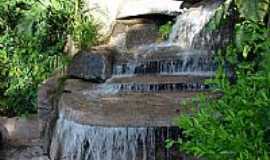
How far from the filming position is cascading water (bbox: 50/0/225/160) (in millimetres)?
4773

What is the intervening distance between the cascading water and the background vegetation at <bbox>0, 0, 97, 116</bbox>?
0.99 meters

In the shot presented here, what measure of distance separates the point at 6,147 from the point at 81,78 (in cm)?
150

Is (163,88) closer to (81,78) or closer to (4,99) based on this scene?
(81,78)

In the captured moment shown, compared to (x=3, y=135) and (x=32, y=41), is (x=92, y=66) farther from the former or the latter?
(x=3, y=135)

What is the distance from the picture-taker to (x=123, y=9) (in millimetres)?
8742

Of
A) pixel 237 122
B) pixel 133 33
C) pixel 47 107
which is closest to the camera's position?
pixel 237 122

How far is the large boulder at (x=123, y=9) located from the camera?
7.89m

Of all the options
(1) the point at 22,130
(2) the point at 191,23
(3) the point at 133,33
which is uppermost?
(2) the point at 191,23

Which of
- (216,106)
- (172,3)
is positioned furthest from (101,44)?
(216,106)

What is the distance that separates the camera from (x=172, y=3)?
8508 mm

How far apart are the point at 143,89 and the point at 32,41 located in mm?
2381

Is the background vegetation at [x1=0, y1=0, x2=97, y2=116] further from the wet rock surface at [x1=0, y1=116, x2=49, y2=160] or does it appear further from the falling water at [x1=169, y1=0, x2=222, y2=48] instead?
the falling water at [x1=169, y1=0, x2=222, y2=48]

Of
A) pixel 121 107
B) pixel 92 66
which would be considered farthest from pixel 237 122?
pixel 92 66

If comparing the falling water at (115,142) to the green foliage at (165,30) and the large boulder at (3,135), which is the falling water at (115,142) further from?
the green foliage at (165,30)
